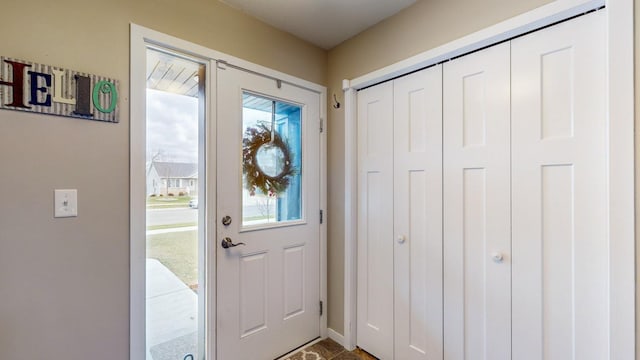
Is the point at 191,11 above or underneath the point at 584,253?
above

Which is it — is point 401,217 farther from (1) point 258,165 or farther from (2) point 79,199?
(2) point 79,199

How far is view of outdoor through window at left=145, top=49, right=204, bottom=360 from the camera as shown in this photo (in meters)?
1.51

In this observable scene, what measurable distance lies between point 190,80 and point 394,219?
1.54m

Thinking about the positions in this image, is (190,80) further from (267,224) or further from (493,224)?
(493,224)

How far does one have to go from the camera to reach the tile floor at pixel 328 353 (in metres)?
1.96

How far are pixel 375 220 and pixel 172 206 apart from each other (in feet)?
4.26

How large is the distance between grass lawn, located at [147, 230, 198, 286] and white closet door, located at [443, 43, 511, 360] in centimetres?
147

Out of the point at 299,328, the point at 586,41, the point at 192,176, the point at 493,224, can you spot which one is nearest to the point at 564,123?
the point at 586,41

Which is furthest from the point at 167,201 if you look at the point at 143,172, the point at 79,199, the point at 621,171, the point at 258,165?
the point at 621,171

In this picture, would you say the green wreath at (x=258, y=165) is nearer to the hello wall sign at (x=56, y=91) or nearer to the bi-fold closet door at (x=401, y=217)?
the bi-fold closet door at (x=401, y=217)

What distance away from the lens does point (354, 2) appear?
1695mm

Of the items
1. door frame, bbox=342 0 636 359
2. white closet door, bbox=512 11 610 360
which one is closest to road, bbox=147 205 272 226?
white closet door, bbox=512 11 610 360

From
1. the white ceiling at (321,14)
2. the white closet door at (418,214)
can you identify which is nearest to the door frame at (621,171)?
the white closet door at (418,214)

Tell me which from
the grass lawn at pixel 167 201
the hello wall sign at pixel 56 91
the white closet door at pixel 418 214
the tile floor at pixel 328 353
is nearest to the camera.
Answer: the hello wall sign at pixel 56 91
